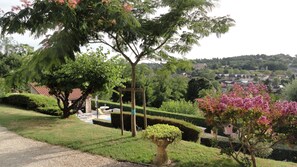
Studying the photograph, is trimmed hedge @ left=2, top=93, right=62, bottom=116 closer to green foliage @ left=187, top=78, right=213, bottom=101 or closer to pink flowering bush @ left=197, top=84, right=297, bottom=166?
pink flowering bush @ left=197, top=84, right=297, bottom=166

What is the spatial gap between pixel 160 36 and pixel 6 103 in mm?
16946

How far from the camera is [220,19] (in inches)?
324

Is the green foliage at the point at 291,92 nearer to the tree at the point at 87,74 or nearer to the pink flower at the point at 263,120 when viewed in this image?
the tree at the point at 87,74

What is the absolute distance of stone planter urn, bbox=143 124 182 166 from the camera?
6.70 meters

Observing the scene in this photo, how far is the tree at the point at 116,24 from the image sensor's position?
6.62 meters

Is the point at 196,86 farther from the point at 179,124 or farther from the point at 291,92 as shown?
the point at 179,124

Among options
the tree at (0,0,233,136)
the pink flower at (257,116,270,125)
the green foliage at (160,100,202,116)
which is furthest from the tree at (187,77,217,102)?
the pink flower at (257,116,270,125)

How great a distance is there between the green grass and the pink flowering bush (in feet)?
2.64

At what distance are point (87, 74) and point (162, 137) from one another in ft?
21.2

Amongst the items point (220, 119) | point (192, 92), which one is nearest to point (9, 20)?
point (220, 119)

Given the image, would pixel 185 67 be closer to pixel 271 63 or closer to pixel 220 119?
pixel 220 119

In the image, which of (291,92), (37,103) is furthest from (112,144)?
(291,92)

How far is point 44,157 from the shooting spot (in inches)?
305

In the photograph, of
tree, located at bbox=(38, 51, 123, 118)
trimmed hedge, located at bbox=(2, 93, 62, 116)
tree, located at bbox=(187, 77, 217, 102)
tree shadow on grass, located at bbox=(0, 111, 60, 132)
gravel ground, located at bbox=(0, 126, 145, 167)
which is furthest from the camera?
tree, located at bbox=(187, 77, 217, 102)
